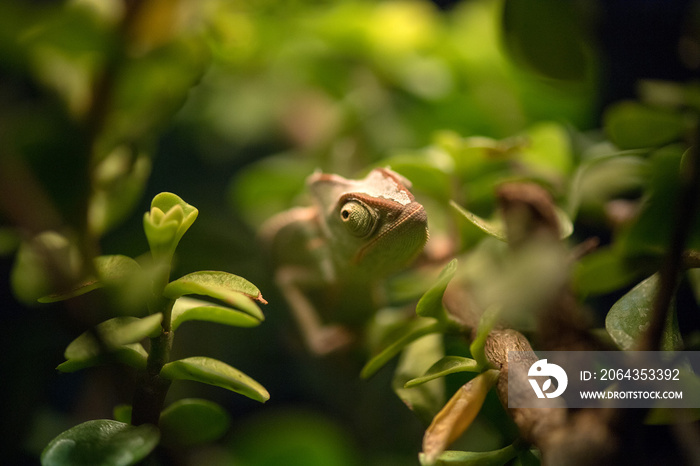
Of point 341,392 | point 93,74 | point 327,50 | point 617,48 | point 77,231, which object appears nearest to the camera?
point 77,231

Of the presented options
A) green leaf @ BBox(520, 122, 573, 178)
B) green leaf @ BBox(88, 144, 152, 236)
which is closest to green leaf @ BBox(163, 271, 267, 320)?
green leaf @ BBox(88, 144, 152, 236)

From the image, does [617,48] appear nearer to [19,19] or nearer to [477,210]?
[477,210]

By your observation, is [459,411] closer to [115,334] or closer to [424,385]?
[424,385]

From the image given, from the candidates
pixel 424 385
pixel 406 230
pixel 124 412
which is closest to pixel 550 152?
pixel 406 230

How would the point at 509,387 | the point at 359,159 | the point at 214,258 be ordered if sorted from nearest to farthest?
1. the point at 509,387
2. the point at 214,258
3. the point at 359,159

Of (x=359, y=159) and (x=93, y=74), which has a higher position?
(x=93, y=74)

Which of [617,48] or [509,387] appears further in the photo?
[617,48]

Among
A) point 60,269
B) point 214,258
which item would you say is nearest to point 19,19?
point 60,269
